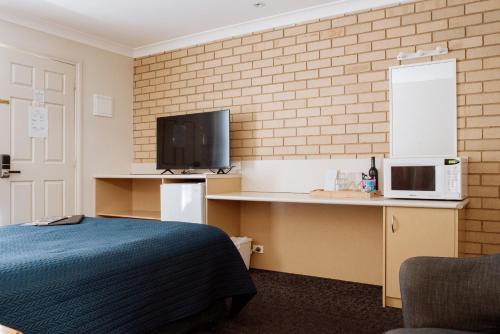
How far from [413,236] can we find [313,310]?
2.85 ft

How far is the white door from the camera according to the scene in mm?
3766

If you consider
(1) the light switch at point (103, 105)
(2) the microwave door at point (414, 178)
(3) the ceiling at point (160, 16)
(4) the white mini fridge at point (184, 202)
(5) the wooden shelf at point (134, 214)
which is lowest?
(5) the wooden shelf at point (134, 214)

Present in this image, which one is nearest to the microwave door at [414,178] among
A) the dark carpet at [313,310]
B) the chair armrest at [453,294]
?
the dark carpet at [313,310]

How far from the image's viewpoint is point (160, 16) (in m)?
3.89

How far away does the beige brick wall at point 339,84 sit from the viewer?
295 centimetres

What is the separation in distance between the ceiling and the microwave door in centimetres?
153

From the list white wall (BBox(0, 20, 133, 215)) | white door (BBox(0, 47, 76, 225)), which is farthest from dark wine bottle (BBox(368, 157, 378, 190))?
white door (BBox(0, 47, 76, 225))

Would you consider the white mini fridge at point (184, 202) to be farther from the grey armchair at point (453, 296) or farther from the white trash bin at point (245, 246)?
the grey armchair at point (453, 296)

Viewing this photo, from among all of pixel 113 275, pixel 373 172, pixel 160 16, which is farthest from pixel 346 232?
pixel 160 16

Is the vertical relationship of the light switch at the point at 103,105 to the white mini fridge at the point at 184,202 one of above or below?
above

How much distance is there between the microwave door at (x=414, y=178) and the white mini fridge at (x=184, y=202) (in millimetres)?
1715

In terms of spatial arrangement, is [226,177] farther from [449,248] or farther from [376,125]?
[449,248]

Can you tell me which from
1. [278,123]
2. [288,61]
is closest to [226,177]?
[278,123]

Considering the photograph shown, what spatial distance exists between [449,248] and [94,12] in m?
3.72
